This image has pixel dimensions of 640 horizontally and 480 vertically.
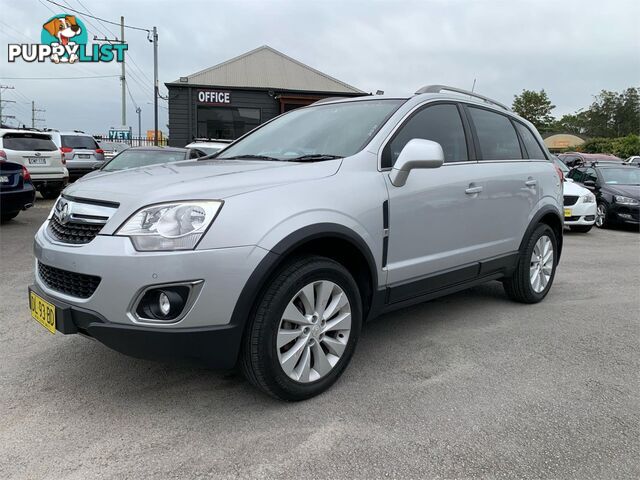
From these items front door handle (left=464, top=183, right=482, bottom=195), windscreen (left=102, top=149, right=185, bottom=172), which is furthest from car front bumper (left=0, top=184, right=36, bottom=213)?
front door handle (left=464, top=183, right=482, bottom=195)

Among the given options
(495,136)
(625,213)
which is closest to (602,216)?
(625,213)

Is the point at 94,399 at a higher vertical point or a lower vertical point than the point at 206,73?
lower

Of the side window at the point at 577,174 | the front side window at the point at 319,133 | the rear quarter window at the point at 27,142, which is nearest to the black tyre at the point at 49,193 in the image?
the rear quarter window at the point at 27,142

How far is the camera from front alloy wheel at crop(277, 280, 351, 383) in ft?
8.85

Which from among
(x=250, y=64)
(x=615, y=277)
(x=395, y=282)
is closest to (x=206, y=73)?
(x=250, y=64)

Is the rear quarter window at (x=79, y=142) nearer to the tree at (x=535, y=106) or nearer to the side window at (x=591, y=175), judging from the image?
the side window at (x=591, y=175)

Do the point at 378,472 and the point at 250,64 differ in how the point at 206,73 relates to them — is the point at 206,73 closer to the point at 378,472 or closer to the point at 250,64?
the point at 250,64

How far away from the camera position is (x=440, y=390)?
9.98ft

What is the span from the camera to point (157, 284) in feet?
7.77

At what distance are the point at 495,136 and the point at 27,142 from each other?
10.9 meters

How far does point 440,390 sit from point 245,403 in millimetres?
1139

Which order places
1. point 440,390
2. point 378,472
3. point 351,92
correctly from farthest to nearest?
1. point 351,92
2. point 440,390
3. point 378,472

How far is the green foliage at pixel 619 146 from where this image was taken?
39.0 metres

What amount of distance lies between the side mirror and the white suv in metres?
10.7
